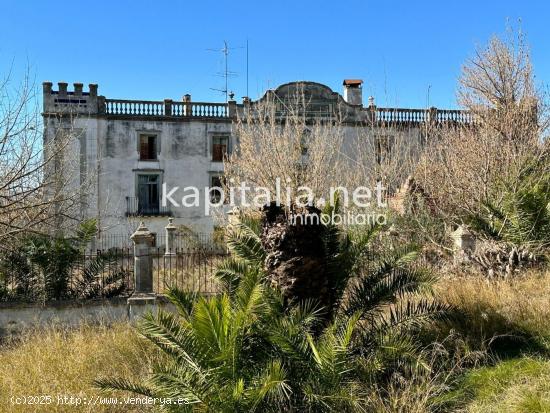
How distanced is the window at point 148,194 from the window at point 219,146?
328cm

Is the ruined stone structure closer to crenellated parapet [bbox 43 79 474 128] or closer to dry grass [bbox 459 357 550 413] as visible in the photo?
crenellated parapet [bbox 43 79 474 128]

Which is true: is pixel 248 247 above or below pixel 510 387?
above

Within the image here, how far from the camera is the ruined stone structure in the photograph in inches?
968

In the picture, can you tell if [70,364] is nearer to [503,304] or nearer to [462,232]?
[503,304]

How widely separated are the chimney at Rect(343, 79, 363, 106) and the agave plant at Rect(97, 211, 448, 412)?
862 inches

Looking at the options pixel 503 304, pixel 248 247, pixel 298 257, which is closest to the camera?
pixel 298 257

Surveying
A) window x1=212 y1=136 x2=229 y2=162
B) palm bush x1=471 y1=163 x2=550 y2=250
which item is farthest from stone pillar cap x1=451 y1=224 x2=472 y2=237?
window x1=212 y1=136 x2=229 y2=162

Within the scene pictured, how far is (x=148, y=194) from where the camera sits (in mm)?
25969

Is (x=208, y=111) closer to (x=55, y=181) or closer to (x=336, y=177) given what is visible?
(x=336, y=177)

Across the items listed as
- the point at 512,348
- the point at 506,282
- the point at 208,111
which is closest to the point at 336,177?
the point at 506,282

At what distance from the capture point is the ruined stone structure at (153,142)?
2458cm

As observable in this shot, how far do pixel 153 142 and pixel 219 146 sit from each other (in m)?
3.47

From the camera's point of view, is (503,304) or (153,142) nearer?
(503,304)

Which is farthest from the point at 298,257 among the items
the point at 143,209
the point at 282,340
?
the point at 143,209
